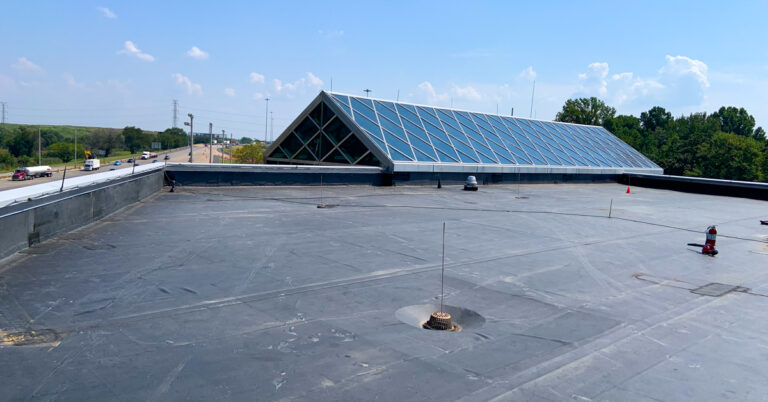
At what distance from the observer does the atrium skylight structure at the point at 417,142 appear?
30.7 metres

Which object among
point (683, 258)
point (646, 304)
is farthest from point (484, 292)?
point (683, 258)

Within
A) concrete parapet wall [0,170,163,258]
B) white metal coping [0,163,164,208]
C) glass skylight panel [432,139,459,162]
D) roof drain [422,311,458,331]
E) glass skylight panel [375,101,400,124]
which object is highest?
glass skylight panel [375,101,400,124]

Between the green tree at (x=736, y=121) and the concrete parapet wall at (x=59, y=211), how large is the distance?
144693mm

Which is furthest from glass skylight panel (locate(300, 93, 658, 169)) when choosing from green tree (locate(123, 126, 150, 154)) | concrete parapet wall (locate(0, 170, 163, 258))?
green tree (locate(123, 126, 150, 154))

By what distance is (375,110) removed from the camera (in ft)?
112

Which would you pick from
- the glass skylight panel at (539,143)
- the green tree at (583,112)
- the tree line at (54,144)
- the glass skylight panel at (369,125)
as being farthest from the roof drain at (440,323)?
the green tree at (583,112)

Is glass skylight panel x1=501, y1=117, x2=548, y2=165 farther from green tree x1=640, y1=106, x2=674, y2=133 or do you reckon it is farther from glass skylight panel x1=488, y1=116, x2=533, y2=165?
green tree x1=640, y1=106, x2=674, y2=133

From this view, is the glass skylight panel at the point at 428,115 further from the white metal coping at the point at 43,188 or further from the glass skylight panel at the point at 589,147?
the white metal coping at the point at 43,188

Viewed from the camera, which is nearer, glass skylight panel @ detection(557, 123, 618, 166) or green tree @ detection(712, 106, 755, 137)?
glass skylight panel @ detection(557, 123, 618, 166)

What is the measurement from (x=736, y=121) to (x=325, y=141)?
132 meters

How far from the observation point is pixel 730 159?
66.1 meters

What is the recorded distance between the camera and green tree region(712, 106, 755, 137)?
12488 centimetres

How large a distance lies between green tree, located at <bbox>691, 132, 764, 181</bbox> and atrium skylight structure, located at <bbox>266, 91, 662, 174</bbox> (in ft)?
105

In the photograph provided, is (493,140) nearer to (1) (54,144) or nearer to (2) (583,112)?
(1) (54,144)
